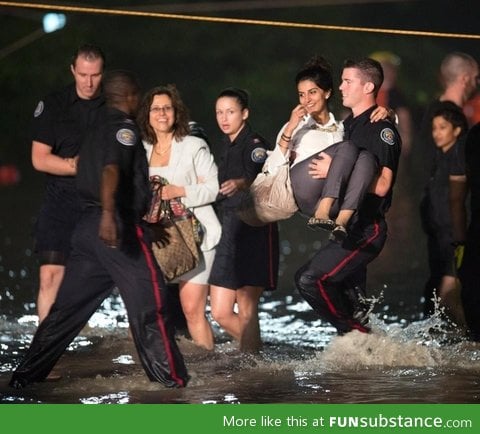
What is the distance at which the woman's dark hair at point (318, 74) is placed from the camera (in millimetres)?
7797

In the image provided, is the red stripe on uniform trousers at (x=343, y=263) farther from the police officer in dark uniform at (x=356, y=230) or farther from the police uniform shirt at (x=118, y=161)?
the police uniform shirt at (x=118, y=161)

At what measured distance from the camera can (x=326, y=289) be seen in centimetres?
783

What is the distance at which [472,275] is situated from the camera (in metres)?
8.45

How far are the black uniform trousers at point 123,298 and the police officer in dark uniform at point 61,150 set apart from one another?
107 cm

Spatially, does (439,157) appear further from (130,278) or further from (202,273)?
(130,278)

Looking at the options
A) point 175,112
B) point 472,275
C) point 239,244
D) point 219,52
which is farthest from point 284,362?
point 219,52

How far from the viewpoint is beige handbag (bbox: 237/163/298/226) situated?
25.8ft

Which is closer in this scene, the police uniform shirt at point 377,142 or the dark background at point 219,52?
the police uniform shirt at point 377,142

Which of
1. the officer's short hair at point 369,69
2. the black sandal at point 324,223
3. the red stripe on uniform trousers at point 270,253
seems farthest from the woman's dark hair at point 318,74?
the red stripe on uniform trousers at point 270,253

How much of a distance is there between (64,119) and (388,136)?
1.77 meters

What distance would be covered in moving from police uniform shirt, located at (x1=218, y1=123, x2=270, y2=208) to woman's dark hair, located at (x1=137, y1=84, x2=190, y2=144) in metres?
0.31

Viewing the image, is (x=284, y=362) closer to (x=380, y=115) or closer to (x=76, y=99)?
(x=380, y=115)

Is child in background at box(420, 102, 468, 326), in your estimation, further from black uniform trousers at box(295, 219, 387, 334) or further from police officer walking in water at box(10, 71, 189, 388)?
police officer walking in water at box(10, 71, 189, 388)

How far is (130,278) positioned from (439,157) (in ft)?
10.4
